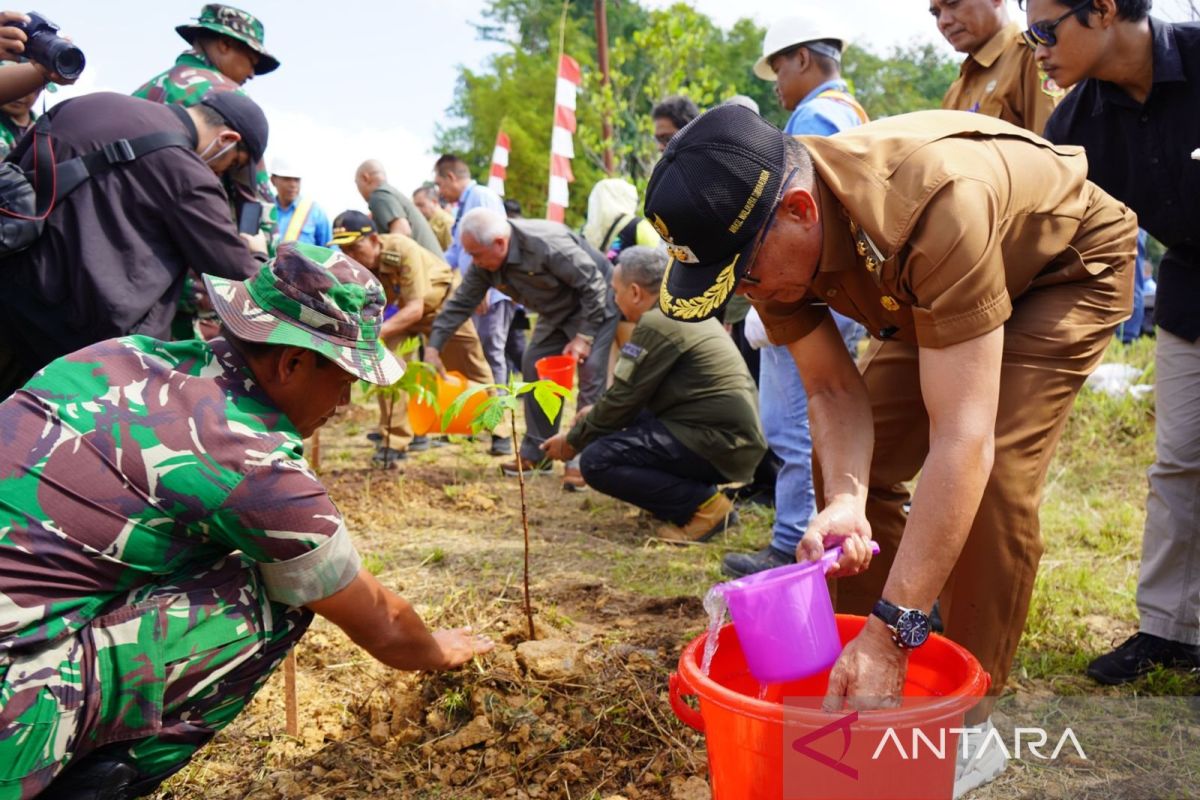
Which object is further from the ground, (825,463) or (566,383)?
(825,463)

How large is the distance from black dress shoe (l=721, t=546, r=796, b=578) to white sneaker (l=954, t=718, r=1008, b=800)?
148 centimetres

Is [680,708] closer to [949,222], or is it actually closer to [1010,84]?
[949,222]

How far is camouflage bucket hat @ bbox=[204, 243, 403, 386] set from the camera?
6.05 feet

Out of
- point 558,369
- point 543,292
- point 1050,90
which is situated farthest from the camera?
point 543,292

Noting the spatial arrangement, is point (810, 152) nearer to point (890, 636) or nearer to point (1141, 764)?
point (890, 636)

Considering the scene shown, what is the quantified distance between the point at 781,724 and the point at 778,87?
330cm

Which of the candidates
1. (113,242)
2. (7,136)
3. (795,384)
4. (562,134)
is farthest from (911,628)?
(562,134)

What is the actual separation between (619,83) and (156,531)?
17419 mm

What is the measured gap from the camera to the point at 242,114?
3352 millimetres

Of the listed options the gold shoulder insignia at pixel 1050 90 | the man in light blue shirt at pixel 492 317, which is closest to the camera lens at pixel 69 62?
the man in light blue shirt at pixel 492 317

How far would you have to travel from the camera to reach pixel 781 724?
1483 millimetres

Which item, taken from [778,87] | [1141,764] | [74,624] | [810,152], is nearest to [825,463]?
[810,152]

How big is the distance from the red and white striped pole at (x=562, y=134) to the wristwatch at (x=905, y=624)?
31.6 feet

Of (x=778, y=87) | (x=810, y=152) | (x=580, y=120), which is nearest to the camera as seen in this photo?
(x=810, y=152)
